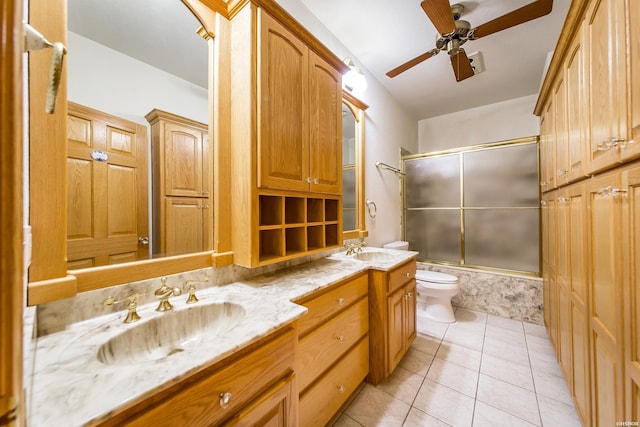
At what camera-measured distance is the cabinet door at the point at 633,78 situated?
2.30ft

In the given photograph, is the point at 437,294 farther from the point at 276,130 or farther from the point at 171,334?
the point at 171,334

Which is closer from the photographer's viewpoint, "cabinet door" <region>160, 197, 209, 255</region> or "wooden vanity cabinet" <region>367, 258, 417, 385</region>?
"cabinet door" <region>160, 197, 209, 255</region>

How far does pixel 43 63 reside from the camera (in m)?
0.73

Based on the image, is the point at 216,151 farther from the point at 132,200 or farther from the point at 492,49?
the point at 492,49

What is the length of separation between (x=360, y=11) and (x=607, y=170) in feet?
5.76

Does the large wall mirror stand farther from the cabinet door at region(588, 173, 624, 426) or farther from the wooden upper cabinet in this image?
the cabinet door at region(588, 173, 624, 426)

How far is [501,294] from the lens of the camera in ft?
8.08

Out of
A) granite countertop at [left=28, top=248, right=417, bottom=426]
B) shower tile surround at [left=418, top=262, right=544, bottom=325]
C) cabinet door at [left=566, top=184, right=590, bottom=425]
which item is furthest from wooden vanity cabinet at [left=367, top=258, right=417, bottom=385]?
shower tile surround at [left=418, top=262, right=544, bottom=325]

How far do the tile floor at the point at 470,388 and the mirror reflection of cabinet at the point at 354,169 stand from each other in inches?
43.6

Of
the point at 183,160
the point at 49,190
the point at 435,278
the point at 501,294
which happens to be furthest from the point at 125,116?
the point at 501,294

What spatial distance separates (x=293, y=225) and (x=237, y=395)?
2.46ft

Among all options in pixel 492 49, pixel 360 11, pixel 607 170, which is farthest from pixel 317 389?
pixel 492 49

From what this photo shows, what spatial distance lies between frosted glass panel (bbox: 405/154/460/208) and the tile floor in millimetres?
1575

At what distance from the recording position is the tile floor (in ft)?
4.20
